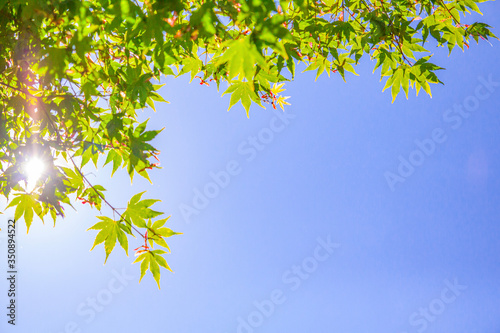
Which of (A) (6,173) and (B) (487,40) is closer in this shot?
(A) (6,173)

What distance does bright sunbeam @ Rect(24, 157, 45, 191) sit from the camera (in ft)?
6.07

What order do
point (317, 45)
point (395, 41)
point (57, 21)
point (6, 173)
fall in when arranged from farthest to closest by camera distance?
point (317, 45) → point (395, 41) → point (6, 173) → point (57, 21)

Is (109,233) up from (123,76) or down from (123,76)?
down

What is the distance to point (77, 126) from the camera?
208 centimetres

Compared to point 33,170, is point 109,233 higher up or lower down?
lower down

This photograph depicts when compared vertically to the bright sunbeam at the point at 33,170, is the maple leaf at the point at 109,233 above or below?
below

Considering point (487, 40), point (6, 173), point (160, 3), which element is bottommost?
point (487, 40)

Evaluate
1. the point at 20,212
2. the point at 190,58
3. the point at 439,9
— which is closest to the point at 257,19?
the point at 190,58

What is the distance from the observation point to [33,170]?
6.15 ft

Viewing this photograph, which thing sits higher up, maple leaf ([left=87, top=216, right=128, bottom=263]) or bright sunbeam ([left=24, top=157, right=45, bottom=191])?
bright sunbeam ([left=24, top=157, right=45, bottom=191])

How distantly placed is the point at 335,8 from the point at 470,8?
93 centimetres

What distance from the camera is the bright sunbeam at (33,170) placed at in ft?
6.07

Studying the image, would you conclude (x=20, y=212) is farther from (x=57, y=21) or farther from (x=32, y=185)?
(x=57, y=21)

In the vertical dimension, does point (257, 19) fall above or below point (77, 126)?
below
